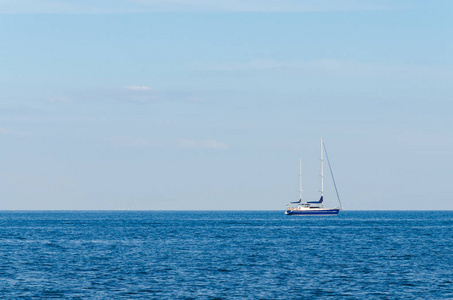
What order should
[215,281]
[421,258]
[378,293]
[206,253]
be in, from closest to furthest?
[378,293] < [215,281] < [421,258] < [206,253]

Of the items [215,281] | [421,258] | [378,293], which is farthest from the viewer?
[421,258]

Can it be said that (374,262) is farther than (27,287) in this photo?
Yes

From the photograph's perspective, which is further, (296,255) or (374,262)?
(296,255)

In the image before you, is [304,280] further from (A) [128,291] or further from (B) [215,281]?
(A) [128,291]

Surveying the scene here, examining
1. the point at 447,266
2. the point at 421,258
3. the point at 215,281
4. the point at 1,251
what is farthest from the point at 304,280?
the point at 1,251

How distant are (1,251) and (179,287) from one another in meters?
43.0

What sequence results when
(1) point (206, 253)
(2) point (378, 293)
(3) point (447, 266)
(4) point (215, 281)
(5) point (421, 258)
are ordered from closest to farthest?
(2) point (378, 293), (4) point (215, 281), (3) point (447, 266), (5) point (421, 258), (1) point (206, 253)

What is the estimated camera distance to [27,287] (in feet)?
194

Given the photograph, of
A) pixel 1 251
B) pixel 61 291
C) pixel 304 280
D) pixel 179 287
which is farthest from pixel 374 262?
pixel 1 251

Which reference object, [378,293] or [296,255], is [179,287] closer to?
[378,293]

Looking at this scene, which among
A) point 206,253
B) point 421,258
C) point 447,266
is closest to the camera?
point 447,266

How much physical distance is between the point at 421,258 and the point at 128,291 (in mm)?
40560

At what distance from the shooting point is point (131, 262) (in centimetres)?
7825

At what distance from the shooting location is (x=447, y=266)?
7450cm
